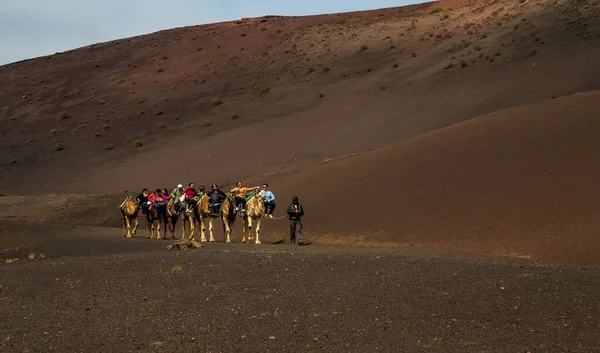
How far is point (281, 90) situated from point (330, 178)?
33.3 meters

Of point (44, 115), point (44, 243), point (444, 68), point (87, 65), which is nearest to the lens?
point (44, 243)

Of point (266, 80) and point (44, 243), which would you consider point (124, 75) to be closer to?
point (266, 80)

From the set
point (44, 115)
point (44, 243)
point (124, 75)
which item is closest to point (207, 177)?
point (44, 243)

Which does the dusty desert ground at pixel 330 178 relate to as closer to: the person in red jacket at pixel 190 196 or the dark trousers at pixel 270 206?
the dark trousers at pixel 270 206

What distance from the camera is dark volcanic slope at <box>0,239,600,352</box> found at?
11.5 meters

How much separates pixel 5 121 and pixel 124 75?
586 inches

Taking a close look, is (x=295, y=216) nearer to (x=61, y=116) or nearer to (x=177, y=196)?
(x=177, y=196)

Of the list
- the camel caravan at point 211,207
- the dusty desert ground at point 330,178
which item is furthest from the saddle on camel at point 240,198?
the dusty desert ground at point 330,178

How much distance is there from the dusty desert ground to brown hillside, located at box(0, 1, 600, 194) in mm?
273

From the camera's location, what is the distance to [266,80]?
74.2m

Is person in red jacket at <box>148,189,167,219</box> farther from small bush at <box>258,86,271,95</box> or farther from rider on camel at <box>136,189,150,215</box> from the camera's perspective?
small bush at <box>258,86,271,95</box>

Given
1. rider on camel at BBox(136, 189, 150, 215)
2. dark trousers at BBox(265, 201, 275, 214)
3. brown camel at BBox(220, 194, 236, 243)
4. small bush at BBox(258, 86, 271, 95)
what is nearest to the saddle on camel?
brown camel at BBox(220, 194, 236, 243)

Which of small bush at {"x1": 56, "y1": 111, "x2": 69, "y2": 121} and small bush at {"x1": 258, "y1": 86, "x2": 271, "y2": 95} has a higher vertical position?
small bush at {"x1": 258, "y1": 86, "x2": 271, "y2": 95}

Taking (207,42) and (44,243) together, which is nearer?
(44,243)
